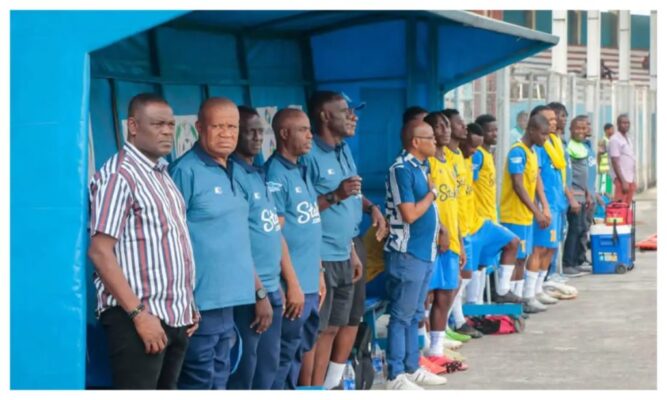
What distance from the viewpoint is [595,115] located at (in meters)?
21.2

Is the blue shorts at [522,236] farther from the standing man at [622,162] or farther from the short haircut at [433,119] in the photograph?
the standing man at [622,162]

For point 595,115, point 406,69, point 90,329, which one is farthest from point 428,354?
point 595,115

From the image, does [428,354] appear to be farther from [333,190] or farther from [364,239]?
[333,190]

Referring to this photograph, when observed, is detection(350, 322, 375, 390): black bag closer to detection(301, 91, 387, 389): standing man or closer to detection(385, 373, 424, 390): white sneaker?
detection(385, 373, 424, 390): white sneaker

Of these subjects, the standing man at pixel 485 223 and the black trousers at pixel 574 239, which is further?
the black trousers at pixel 574 239

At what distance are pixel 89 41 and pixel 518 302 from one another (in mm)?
7617

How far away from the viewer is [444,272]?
1012 cm

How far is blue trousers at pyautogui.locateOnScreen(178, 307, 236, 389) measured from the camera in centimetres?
674

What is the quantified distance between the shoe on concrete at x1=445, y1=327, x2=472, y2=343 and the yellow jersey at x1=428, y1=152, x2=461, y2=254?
142cm

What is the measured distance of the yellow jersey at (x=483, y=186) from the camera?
12016 mm

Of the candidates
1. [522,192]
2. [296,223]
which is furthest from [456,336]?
[296,223]

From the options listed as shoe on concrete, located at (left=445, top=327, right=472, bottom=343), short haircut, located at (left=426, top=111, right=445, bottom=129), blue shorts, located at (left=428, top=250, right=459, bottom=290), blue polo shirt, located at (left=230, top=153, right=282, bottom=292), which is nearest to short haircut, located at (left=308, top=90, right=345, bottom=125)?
blue polo shirt, located at (left=230, top=153, right=282, bottom=292)

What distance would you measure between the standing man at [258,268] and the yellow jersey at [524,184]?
572 centimetres

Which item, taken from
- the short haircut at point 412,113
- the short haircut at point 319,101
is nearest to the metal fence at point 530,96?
the short haircut at point 412,113
